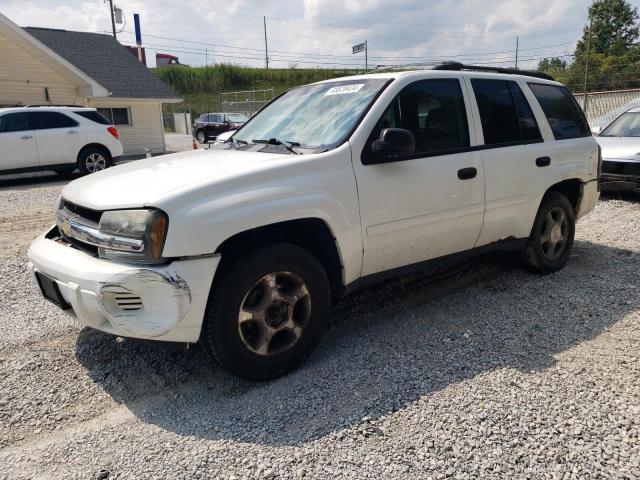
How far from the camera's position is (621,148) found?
29.0 ft

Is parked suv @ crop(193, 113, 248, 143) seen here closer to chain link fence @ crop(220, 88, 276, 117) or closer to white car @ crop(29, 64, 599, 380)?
chain link fence @ crop(220, 88, 276, 117)

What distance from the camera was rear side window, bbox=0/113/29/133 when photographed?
12039 mm

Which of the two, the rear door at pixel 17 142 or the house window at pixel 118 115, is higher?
the house window at pixel 118 115

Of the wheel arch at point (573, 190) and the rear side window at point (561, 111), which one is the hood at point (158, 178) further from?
the wheel arch at point (573, 190)

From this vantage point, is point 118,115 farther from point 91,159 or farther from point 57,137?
point 57,137

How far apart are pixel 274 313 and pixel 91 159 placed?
11.6 m

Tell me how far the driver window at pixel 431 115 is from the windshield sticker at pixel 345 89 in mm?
337

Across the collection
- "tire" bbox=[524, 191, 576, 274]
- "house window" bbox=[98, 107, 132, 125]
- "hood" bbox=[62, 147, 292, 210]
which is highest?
"house window" bbox=[98, 107, 132, 125]

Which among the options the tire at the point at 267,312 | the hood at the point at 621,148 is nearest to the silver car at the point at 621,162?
the hood at the point at 621,148

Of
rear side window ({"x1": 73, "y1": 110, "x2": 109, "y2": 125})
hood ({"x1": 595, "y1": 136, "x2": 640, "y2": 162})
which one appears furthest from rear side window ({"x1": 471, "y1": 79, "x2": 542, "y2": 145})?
rear side window ({"x1": 73, "y1": 110, "x2": 109, "y2": 125})

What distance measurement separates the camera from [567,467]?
2477mm

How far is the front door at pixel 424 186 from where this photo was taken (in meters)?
3.61

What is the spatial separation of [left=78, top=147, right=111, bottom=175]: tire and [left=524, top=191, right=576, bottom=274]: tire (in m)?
11.2

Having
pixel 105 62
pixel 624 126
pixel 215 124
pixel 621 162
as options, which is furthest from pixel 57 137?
pixel 215 124
